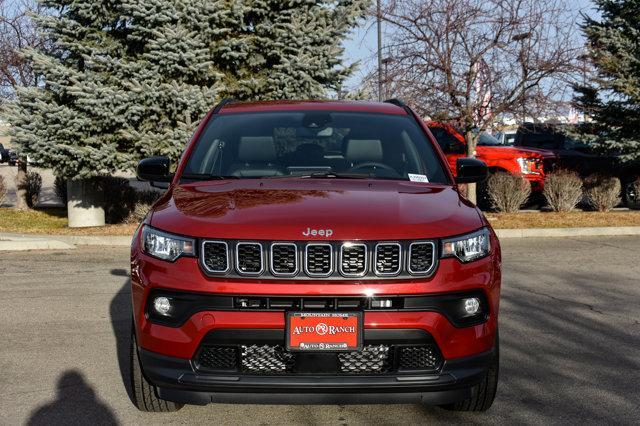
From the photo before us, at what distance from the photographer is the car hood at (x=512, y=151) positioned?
59.2 ft

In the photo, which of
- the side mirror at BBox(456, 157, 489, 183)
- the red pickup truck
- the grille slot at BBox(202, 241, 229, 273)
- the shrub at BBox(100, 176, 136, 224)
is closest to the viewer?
the grille slot at BBox(202, 241, 229, 273)

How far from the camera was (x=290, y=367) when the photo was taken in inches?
153

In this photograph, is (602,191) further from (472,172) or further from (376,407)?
(376,407)

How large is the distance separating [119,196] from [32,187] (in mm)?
4655

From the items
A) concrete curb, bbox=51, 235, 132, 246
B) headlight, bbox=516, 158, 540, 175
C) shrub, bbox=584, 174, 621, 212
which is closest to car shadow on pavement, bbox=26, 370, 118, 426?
concrete curb, bbox=51, 235, 132, 246

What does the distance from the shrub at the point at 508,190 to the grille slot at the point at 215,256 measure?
14.0m

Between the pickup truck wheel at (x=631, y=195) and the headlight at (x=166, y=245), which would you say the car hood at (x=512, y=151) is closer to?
the pickup truck wheel at (x=631, y=195)

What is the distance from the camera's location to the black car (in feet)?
59.7

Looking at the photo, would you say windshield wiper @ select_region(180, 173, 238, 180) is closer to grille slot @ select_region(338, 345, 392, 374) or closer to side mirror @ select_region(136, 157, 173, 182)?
side mirror @ select_region(136, 157, 173, 182)

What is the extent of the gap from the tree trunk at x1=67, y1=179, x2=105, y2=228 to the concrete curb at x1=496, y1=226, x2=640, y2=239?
8.12 m

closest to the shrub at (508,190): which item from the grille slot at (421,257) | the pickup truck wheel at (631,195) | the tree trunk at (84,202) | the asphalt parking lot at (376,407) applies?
Result: the pickup truck wheel at (631,195)

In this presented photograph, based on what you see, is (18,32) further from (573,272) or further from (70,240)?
(573,272)

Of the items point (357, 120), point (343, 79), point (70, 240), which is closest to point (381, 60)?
point (343, 79)

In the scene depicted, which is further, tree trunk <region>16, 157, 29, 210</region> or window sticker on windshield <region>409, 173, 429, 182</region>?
tree trunk <region>16, 157, 29, 210</region>
